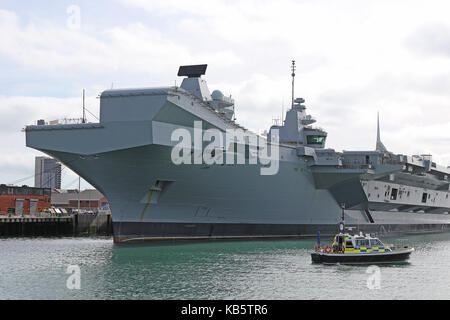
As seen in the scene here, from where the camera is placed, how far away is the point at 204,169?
101ft

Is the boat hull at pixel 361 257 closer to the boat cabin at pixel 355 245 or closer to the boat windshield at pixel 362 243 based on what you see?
the boat cabin at pixel 355 245

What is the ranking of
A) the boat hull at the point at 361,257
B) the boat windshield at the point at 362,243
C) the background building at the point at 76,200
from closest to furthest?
the boat hull at the point at 361,257
the boat windshield at the point at 362,243
the background building at the point at 76,200

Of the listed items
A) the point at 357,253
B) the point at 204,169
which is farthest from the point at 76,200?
the point at 357,253

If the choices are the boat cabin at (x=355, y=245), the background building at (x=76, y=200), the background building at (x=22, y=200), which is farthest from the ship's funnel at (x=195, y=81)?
the background building at (x=76, y=200)

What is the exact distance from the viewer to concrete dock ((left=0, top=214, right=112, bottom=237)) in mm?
44250

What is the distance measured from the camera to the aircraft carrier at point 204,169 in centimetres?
A: 2809

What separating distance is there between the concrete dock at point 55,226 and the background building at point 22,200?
6.21m

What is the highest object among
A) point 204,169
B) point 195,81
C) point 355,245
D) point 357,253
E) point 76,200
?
point 195,81

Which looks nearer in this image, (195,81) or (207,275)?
(207,275)

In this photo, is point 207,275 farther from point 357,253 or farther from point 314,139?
point 314,139

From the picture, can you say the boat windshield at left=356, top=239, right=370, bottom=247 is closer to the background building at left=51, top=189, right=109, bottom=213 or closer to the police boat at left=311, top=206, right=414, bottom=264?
the police boat at left=311, top=206, right=414, bottom=264

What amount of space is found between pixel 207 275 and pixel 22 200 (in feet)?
131
